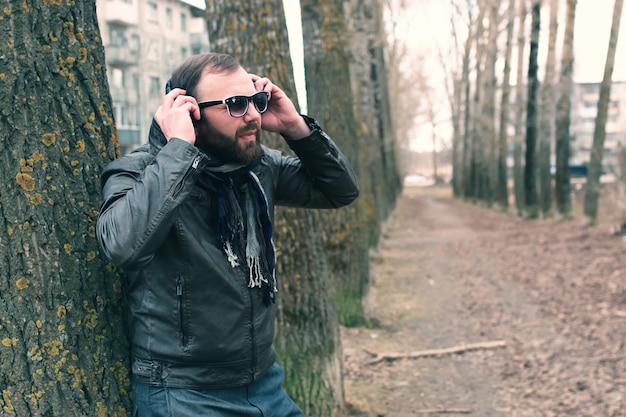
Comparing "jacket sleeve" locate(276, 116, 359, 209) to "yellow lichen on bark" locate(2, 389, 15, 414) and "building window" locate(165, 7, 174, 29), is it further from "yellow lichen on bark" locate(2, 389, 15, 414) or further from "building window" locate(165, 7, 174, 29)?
"building window" locate(165, 7, 174, 29)

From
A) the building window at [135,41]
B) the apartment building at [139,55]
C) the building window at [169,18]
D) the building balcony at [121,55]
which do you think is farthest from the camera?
the building window at [169,18]

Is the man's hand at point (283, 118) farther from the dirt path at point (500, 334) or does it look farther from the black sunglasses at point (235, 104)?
the dirt path at point (500, 334)

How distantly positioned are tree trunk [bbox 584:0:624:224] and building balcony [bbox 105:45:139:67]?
22.0m

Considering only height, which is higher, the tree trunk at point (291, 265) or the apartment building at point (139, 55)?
the apartment building at point (139, 55)

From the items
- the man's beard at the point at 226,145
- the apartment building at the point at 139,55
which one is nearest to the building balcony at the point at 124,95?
the apartment building at the point at 139,55

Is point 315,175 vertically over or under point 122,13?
under

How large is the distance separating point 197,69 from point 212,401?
49.1 inches

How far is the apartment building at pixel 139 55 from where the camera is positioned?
114ft

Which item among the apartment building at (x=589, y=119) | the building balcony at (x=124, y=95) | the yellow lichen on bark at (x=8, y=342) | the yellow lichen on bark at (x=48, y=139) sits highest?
the building balcony at (x=124, y=95)

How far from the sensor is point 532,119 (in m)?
26.0

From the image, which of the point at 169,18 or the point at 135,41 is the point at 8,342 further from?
the point at 169,18

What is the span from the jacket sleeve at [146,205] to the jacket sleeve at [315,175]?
80 cm

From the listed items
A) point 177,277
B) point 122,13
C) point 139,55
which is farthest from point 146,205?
point 122,13

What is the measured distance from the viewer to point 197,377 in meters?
2.62
